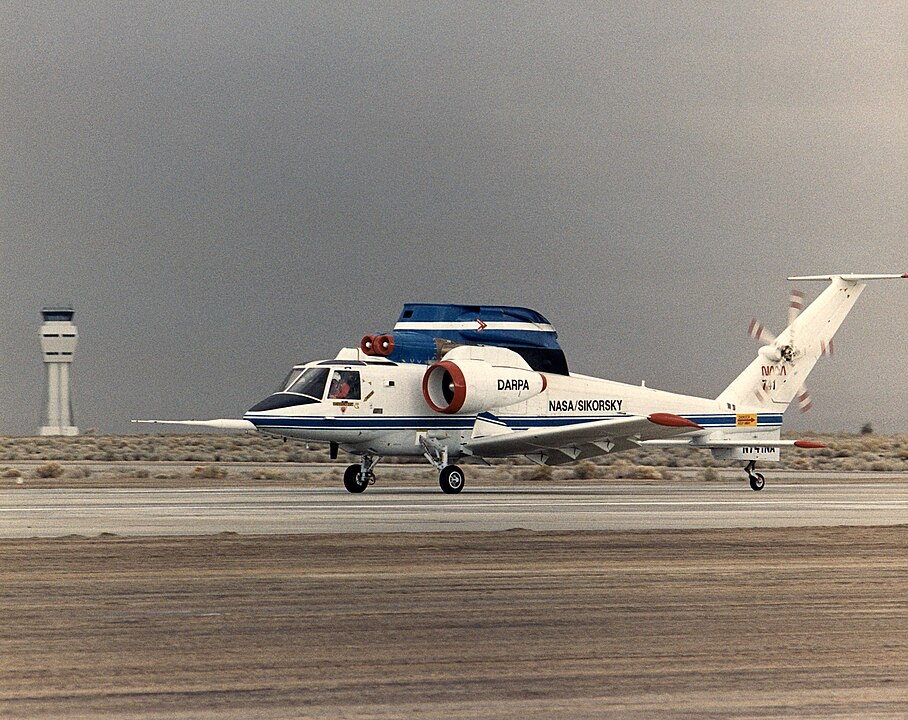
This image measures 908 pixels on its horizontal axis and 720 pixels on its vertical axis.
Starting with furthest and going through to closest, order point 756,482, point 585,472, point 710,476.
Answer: point 585,472 → point 710,476 → point 756,482

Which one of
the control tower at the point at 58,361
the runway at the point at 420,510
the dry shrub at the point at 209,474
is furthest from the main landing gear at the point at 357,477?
the control tower at the point at 58,361

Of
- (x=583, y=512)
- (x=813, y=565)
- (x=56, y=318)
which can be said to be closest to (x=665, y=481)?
(x=583, y=512)

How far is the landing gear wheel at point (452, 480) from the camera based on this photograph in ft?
111

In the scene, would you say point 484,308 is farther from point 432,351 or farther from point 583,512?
point 583,512

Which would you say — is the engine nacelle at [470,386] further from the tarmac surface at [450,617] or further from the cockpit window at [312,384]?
the tarmac surface at [450,617]

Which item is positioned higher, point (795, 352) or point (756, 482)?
point (795, 352)

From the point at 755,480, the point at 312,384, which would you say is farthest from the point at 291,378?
the point at 755,480

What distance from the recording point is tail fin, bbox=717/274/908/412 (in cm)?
3966

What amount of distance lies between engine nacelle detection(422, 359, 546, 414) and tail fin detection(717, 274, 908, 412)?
265 inches

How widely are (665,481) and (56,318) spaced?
84.0 metres

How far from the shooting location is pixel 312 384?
3353 cm

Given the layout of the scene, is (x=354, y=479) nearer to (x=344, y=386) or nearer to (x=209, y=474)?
(x=344, y=386)

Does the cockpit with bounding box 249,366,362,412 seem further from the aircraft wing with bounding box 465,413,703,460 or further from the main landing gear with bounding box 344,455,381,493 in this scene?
the aircraft wing with bounding box 465,413,703,460

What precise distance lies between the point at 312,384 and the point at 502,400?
5.19 m
